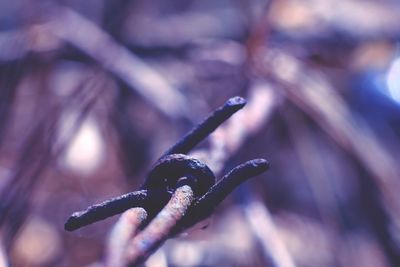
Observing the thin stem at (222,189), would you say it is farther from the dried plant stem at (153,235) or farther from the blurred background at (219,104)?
the blurred background at (219,104)

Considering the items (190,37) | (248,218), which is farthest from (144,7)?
(248,218)

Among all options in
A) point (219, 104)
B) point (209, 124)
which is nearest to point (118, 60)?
point (219, 104)

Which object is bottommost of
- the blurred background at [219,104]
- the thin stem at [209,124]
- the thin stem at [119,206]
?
the blurred background at [219,104]

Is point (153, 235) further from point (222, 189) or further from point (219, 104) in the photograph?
point (219, 104)

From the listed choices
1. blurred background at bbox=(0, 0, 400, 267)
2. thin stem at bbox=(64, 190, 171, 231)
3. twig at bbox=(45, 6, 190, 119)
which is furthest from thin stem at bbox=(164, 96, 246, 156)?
twig at bbox=(45, 6, 190, 119)

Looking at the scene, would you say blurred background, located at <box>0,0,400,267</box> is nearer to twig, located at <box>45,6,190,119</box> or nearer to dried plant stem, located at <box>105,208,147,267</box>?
twig, located at <box>45,6,190,119</box>

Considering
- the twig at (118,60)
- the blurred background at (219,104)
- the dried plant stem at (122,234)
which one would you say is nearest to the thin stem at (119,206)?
the dried plant stem at (122,234)
